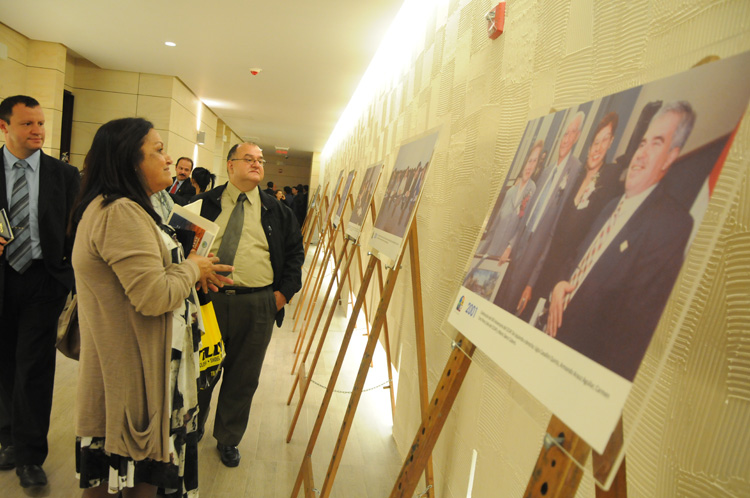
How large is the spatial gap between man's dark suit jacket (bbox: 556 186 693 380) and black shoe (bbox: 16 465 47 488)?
7.97 feet

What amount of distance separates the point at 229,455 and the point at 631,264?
8.03ft

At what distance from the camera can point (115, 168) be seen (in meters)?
1.54

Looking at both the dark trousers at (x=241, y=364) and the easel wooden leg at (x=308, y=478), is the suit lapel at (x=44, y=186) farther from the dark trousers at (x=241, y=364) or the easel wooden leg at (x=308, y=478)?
the easel wooden leg at (x=308, y=478)

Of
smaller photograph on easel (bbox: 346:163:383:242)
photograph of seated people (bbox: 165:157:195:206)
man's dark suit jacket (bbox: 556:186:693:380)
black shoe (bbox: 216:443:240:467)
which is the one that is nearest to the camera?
man's dark suit jacket (bbox: 556:186:693:380)

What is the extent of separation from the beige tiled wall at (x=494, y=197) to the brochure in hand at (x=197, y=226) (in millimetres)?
934

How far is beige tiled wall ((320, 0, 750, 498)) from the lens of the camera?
0.81 meters

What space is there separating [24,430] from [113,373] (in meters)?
1.11

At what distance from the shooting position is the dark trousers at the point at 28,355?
218 centimetres

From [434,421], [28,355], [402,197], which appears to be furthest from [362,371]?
[28,355]

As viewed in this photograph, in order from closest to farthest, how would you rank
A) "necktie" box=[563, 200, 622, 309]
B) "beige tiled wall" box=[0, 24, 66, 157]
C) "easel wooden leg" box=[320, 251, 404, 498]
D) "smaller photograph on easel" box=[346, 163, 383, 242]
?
"necktie" box=[563, 200, 622, 309], "easel wooden leg" box=[320, 251, 404, 498], "smaller photograph on easel" box=[346, 163, 383, 242], "beige tiled wall" box=[0, 24, 66, 157]

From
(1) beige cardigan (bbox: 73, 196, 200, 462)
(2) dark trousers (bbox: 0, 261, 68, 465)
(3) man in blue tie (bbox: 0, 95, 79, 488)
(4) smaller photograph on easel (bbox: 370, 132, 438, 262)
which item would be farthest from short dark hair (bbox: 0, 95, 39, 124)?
(4) smaller photograph on easel (bbox: 370, 132, 438, 262)

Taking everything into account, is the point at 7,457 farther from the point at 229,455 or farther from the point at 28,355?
Result: the point at 229,455

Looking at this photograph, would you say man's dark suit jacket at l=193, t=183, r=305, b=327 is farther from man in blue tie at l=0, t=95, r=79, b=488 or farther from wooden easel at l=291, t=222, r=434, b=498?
man in blue tie at l=0, t=95, r=79, b=488

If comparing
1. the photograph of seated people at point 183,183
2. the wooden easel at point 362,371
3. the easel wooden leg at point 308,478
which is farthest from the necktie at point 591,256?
the photograph of seated people at point 183,183
